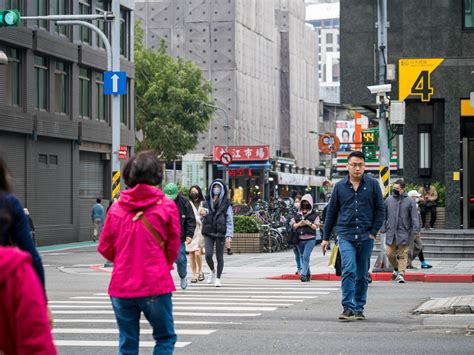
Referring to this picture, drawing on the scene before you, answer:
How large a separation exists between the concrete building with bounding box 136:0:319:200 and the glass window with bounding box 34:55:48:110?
39.3 m

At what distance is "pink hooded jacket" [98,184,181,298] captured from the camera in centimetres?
763

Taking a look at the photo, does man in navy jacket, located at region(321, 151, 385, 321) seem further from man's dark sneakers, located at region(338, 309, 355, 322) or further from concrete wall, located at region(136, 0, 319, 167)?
concrete wall, located at region(136, 0, 319, 167)

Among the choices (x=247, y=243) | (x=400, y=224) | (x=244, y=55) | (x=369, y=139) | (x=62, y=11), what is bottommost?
(x=247, y=243)

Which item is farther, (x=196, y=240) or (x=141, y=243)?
(x=196, y=240)

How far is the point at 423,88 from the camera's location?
31.3 metres

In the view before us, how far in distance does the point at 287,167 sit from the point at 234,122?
15.2 metres

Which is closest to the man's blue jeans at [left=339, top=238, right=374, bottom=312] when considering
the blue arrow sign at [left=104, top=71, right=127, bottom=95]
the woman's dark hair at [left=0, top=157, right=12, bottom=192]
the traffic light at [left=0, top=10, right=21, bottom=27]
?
→ the woman's dark hair at [left=0, top=157, right=12, bottom=192]

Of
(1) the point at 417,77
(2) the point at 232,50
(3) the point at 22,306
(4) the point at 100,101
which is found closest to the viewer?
(3) the point at 22,306

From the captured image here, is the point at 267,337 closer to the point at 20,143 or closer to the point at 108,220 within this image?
the point at 108,220

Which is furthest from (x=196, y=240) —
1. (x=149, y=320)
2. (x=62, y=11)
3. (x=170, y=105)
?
(x=170, y=105)

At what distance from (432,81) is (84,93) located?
21.4m

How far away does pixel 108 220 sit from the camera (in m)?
7.92

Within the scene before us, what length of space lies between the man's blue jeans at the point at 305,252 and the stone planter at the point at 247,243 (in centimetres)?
1227

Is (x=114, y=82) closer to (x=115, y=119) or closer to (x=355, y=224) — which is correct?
(x=115, y=119)
